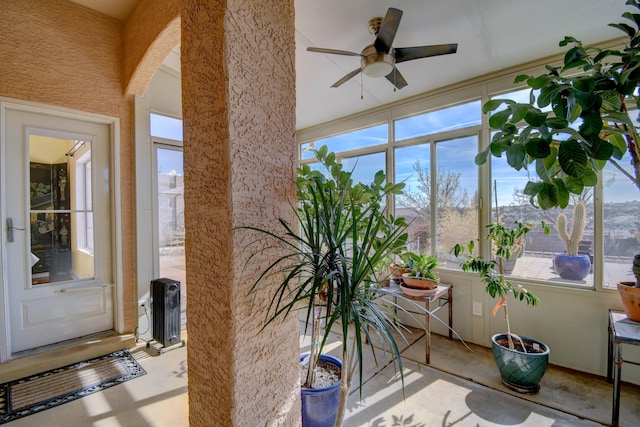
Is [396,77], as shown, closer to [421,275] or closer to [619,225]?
[421,275]

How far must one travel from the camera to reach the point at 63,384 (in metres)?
2.30

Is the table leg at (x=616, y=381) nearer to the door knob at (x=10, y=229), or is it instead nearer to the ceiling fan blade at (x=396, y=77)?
the ceiling fan blade at (x=396, y=77)

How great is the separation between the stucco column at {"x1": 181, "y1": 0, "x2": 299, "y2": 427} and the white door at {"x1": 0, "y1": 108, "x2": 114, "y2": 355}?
8.14 feet

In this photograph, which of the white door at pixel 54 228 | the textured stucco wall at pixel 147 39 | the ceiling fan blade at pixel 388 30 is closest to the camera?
the ceiling fan blade at pixel 388 30

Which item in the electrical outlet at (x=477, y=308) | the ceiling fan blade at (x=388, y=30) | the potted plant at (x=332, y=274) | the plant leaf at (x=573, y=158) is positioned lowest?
the electrical outlet at (x=477, y=308)

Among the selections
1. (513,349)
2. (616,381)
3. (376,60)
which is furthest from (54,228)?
(616,381)

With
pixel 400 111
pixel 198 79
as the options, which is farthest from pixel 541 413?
pixel 400 111

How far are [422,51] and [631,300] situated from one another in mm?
2288

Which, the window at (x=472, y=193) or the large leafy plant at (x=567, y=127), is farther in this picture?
the window at (x=472, y=193)

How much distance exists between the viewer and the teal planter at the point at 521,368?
2133mm

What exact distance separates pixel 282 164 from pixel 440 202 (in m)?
2.65

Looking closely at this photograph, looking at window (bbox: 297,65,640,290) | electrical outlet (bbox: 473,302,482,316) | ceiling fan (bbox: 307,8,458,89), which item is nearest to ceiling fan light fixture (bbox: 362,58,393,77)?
ceiling fan (bbox: 307,8,458,89)

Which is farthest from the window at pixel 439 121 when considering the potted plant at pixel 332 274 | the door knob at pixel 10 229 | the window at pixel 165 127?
the door knob at pixel 10 229

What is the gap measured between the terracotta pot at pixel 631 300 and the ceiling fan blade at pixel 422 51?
207 cm
